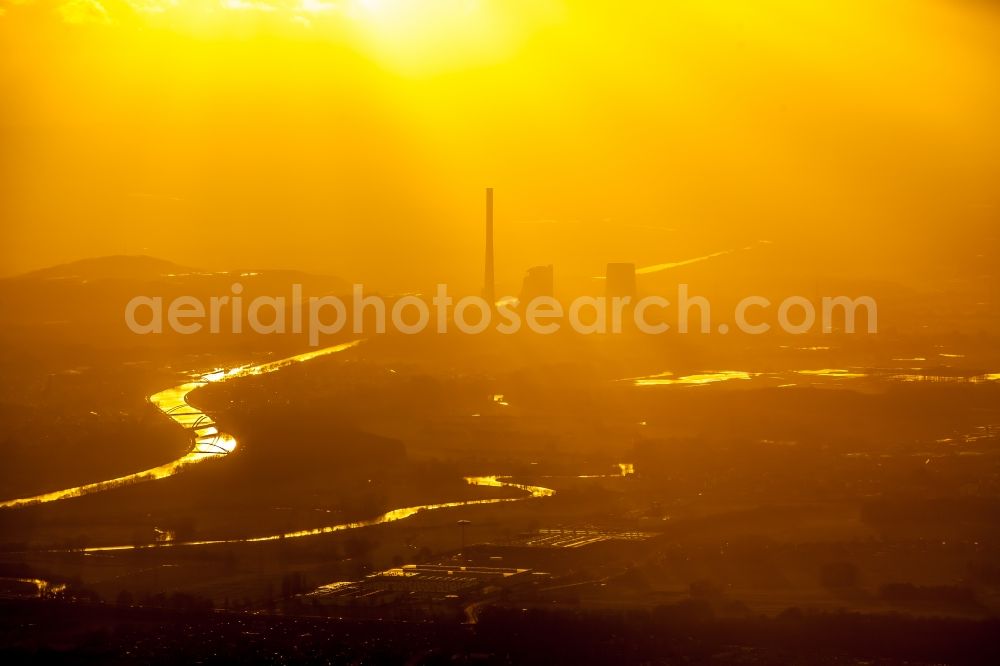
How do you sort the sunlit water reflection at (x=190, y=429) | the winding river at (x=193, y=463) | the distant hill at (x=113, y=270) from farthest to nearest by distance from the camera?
the distant hill at (x=113, y=270), the sunlit water reflection at (x=190, y=429), the winding river at (x=193, y=463)

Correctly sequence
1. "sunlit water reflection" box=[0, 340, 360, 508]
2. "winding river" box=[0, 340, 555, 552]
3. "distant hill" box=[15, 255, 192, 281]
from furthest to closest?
"distant hill" box=[15, 255, 192, 281], "sunlit water reflection" box=[0, 340, 360, 508], "winding river" box=[0, 340, 555, 552]

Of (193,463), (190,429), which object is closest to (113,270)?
(190,429)

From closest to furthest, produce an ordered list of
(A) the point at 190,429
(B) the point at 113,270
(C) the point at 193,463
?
(C) the point at 193,463 → (A) the point at 190,429 → (B) the point at 113,270

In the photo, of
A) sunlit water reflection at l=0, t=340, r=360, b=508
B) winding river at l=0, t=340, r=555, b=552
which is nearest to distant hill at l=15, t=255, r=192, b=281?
sunlit water reflection at l=0, t=340, r=360, b=508

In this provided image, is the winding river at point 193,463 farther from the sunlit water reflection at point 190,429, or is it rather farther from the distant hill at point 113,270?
the distant hill at point 113,270

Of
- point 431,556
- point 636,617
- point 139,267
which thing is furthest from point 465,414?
point 139,267

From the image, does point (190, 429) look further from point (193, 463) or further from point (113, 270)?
point (113, 270)

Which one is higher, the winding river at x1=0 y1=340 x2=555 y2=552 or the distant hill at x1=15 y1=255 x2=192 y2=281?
the distant hill at x1=15 y1=255 x2=192 y2=281

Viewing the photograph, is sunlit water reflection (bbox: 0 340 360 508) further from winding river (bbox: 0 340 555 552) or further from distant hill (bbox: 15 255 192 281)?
distant hill (bbox: 15 255 192 281)

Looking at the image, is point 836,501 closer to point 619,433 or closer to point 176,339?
point 619,433

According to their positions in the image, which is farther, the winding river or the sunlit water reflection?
the sunlit water reflection

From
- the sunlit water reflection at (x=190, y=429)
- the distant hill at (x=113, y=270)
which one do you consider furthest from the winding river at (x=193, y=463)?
the distant hill at (x=113, y=270)

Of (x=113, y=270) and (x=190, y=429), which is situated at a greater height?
(x=113, y=270)
